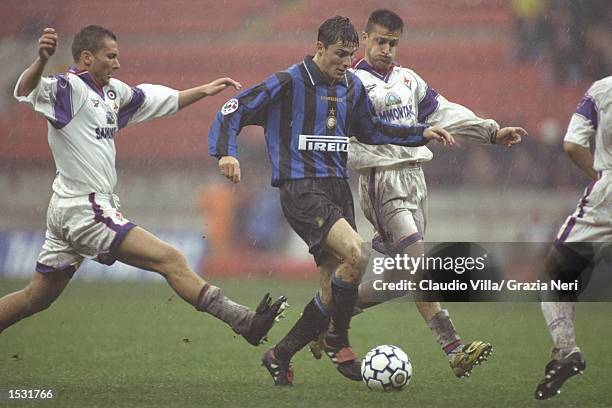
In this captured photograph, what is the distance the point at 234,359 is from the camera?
660 cm

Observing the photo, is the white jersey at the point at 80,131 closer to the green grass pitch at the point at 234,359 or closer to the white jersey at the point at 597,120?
the green grass pitch at the point at 234,359

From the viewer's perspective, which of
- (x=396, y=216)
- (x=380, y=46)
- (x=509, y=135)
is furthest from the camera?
(x=396, y=216)

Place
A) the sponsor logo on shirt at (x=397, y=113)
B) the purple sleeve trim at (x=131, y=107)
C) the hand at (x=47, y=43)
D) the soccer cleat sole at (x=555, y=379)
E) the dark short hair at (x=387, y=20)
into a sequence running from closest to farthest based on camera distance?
1. the hand at (x=47, y=43)
2. the soccer cleat sole at (x=555, y=379)
3. the purple sleeve trim at (x=131, y=107)
4. the dark short hair at (x=387, y=20)
5. the sponsor logo on shirt at (x=397, y=113)

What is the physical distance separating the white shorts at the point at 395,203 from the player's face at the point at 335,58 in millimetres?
923

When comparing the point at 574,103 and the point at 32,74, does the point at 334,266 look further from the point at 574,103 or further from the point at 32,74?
the point at 574,103

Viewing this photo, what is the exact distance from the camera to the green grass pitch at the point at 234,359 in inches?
203

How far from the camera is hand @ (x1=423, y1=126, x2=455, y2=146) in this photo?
5.56 m

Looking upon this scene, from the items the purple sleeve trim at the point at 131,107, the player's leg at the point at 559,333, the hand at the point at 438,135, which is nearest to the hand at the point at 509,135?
the hand at the point at 438,135

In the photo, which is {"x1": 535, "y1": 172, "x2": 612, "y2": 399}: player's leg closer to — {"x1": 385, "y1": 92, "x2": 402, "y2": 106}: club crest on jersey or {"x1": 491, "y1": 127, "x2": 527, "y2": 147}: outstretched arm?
{"x1": 491, "y1": 127, "x2": 527, "y2": 147}: outstretched arm

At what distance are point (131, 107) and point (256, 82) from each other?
5908 mm

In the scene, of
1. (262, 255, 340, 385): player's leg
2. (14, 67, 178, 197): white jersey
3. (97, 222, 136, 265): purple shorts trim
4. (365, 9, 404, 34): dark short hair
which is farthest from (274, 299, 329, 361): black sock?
(365, 9, 404, 34): dark short hair

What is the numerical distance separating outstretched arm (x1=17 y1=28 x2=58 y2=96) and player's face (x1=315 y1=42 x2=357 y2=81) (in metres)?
1.38

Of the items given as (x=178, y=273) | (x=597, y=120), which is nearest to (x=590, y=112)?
(x=597, y=120)

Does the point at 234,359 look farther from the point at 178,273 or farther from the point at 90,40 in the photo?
the point at 90,40
